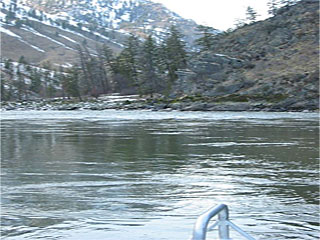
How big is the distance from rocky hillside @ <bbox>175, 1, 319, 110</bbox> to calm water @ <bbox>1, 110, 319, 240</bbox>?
131 ft

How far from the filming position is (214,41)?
347 feet

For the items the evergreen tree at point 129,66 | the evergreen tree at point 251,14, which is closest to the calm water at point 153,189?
the evergreen tree at point 129,66

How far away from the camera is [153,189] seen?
37.3ft

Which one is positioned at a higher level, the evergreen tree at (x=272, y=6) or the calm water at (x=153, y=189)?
the evergreen tree at (x=272, y=6)

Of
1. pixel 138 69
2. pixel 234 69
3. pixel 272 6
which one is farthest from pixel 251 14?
pixel 234 69

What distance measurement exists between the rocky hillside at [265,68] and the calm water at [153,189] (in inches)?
1568

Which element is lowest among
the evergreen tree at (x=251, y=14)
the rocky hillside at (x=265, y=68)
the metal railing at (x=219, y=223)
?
the metal railing at (x=219, y=223)

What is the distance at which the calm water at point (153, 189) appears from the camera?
8.27 meters

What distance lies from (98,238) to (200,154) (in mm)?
10135

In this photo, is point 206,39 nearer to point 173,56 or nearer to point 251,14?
point 173,56

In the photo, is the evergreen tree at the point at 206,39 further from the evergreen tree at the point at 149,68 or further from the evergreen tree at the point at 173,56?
the evergreen tree at the point at 149,68

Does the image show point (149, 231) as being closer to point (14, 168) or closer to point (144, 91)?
point (14, 168)

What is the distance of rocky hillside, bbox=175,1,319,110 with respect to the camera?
61.0m

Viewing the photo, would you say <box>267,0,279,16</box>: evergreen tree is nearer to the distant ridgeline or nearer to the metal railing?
the distant ridgeline
